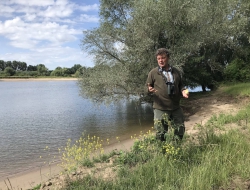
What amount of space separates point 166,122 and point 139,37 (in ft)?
32.0

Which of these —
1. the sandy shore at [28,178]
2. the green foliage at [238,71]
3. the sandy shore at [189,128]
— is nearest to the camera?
the sandy shore at [28,178]

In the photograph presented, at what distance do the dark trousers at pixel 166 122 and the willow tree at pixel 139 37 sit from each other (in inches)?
357

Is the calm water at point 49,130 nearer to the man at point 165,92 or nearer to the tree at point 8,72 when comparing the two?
the man at point 165,92

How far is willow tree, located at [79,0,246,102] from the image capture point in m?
13.7

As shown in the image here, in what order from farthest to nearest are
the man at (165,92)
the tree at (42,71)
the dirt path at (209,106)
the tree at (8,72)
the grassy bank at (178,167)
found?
the tree at (42,71), the tree at (8,72), the dirt path at (209,106), the man at (165,92), the grassy bank at (178,167)

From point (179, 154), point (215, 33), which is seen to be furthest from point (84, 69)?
point (179, 154)

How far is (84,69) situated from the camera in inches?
610

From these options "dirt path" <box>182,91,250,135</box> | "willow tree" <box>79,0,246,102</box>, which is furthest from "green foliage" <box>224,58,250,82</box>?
"dirt path" <box>182,91,250,135</box>

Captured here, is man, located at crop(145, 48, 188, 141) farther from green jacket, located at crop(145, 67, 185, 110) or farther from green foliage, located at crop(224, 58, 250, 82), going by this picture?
green foliage, located at crop(224, 58, 250, 82)

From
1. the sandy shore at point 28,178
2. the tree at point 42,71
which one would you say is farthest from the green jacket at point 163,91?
the tree at point 42,71

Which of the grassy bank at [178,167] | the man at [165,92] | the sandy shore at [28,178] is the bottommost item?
the sandy shore at [28,178]

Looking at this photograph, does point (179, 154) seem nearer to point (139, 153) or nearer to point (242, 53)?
point (139, 153)

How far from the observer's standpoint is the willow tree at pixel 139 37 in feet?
45.0

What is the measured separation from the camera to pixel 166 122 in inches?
183
